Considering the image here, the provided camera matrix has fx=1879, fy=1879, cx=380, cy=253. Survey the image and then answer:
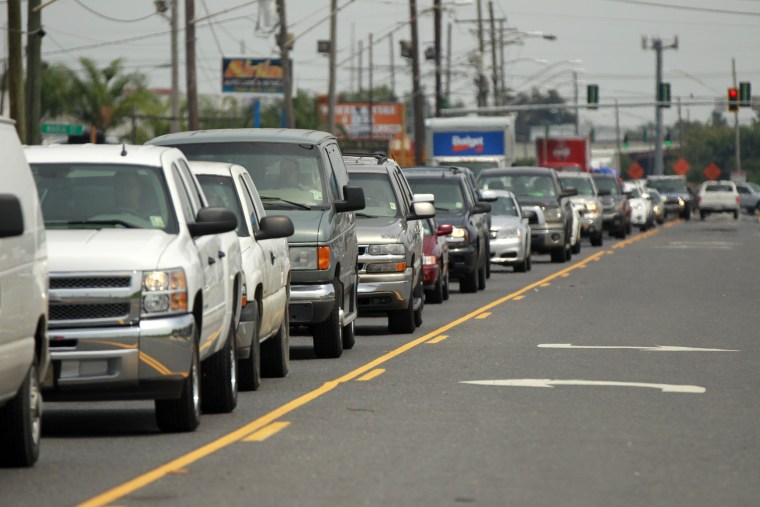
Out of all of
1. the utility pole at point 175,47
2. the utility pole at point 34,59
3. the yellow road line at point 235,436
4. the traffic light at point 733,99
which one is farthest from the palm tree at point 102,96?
the yellow road line at point 235,436

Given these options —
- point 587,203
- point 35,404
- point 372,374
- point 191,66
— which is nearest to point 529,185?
Answer: point 587,203

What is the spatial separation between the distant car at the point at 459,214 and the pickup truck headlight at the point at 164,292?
17074 mm

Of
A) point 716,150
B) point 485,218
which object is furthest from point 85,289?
point 716,150

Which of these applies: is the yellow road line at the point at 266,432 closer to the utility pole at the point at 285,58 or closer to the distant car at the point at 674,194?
the utility pole at the point at 285,58

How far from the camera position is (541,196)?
39781 millimetres

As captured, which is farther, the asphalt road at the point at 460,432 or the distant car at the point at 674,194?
the distant car at the point at 674,194

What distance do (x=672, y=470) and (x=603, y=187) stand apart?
156 ft

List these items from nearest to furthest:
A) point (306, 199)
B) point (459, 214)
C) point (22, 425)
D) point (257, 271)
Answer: point (22, 425) → point (257, 271) → point (306, 199) → point (459, 214)

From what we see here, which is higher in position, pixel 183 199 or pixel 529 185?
pixel 183 199

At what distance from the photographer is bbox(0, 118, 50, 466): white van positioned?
30.7ft

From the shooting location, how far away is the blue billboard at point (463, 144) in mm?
55281

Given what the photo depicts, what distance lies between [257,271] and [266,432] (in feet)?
8.84

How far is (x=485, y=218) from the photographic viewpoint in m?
30.7

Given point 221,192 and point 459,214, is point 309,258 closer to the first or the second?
point 221,192
